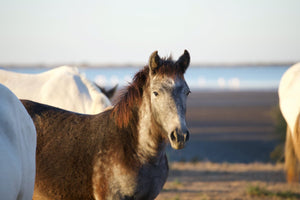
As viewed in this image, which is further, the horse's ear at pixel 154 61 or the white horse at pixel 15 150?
the horse's ear at pixel 154 61

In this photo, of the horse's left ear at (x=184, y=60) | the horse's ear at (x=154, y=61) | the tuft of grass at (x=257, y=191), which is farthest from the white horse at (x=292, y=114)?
the horse's ear at (x=154, y=61)

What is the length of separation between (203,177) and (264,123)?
9755mm

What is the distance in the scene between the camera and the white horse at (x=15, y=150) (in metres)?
1.76

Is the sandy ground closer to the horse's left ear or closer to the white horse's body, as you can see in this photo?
the white horse's body

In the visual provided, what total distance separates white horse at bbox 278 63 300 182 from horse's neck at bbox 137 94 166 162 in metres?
3.05

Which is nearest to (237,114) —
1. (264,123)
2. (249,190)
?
(264,123)

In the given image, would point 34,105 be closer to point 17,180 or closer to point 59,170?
point 59,170

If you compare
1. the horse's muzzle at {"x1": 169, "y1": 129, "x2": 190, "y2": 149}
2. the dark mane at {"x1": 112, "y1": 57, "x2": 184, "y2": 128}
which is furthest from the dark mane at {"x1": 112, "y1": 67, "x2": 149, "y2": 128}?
the horse's muzzle at {"x1": 169, "y1": 129, "x2": 190, "y2": 149}

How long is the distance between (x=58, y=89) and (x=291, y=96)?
3316 millimetres

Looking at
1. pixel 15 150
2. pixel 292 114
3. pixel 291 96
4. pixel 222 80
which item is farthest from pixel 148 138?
pixel 222 80

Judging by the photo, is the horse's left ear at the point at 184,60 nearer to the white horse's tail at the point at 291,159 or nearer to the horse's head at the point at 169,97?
the horse's head at the point at 169,97

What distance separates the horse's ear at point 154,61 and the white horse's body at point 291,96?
3125 mm

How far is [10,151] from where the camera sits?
1.86 meters

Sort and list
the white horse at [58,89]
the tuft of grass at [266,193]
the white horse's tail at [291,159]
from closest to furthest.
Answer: the white horse at [58,89]
the white horse's tail at [291,159]
the tuft of grass at [266,193]
